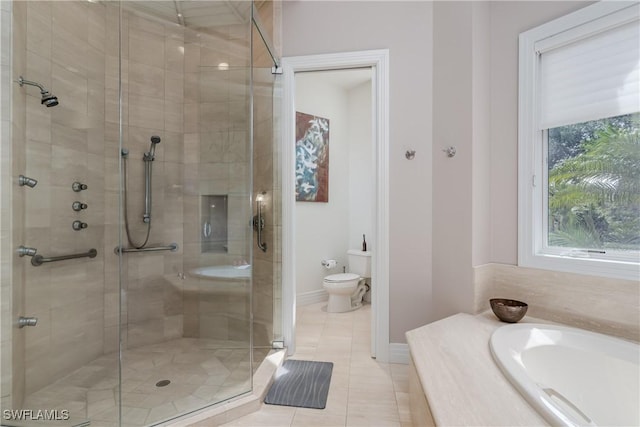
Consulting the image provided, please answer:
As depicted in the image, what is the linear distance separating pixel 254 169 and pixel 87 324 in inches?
64.4

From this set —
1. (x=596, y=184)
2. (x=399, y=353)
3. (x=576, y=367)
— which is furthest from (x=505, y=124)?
(x=399, y=353)

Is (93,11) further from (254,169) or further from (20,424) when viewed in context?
(20,424)

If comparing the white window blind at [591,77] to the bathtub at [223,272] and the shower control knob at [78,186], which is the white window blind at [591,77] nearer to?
the bathtub at [223,272]

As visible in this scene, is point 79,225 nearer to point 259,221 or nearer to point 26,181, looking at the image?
point 26,181

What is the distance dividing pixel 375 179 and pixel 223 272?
1.42 metres

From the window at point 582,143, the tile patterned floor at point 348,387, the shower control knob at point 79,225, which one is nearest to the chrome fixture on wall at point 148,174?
the shower control knob at point 79,225

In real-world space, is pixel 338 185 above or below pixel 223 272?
above

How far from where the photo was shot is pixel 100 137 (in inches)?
85.3

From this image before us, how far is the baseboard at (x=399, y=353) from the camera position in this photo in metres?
2.16

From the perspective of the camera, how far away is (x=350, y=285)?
3170 mm

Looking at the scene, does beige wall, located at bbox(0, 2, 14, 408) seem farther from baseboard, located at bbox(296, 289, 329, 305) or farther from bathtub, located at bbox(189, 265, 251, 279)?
baseboard, located at bbox(296, 289, 329, 305)

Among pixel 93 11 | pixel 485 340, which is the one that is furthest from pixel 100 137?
pixel 485 340

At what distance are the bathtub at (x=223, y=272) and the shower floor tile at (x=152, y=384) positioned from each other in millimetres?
488

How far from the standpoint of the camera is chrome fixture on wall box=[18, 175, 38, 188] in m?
1.58
